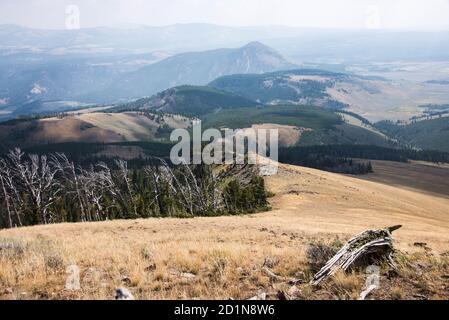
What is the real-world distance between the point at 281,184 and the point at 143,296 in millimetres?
88420

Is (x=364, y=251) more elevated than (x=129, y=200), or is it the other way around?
(x=364, y=251)

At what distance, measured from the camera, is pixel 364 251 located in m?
14.1

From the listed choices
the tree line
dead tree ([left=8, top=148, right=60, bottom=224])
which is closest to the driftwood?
the tree line

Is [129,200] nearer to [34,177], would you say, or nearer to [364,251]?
[34,177]

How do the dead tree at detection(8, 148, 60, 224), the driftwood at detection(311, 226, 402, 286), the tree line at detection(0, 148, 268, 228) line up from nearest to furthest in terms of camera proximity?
the driftwood at detection(311, 226, 402, 286), the dead tree at detection(8, 148, 60, 224), the tree line at detection(0, 148, 268, 228)

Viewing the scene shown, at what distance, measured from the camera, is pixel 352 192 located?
92.0 meters

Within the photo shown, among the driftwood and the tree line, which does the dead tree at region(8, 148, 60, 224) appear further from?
the driftwood

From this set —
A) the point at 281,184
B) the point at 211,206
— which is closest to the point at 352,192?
the point at 281,184

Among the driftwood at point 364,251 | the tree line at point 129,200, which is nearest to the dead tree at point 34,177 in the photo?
the tree line at point 129,200

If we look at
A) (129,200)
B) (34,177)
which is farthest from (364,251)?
(129,200)

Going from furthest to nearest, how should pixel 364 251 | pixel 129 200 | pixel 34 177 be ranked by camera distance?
pixel 129 200
pixel 34 177
pixel 364 251

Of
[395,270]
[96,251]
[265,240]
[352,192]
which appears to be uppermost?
[395,270]

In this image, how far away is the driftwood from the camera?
13468mm
